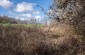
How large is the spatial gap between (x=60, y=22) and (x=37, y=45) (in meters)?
2.43

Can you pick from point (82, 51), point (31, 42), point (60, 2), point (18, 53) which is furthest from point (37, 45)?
point (60, 2)

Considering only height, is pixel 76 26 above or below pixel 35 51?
above

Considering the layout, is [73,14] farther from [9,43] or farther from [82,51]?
[9,43]

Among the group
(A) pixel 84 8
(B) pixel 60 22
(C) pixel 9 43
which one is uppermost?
(A) pixel 84 8

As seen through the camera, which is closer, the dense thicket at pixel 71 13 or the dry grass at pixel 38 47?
the dry grass at pixel 38 47

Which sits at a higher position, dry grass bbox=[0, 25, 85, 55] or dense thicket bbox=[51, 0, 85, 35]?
dense thicket bbox=[51, 0, 85, 35]

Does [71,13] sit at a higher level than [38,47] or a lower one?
higher

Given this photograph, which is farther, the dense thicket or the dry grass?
the dense thicket

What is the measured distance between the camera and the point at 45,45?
10125mm

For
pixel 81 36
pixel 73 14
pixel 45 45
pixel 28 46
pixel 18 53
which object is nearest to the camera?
pixel 18 53

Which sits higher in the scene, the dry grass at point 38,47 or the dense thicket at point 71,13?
the dense thicket at point 71,13

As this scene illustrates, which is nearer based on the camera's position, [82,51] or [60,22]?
[82,51]

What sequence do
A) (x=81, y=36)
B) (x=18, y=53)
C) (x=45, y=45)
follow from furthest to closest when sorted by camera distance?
(x=81, y=36), (x=45, y=45), (x=18, y=53)

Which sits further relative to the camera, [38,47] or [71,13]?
[71,13]
